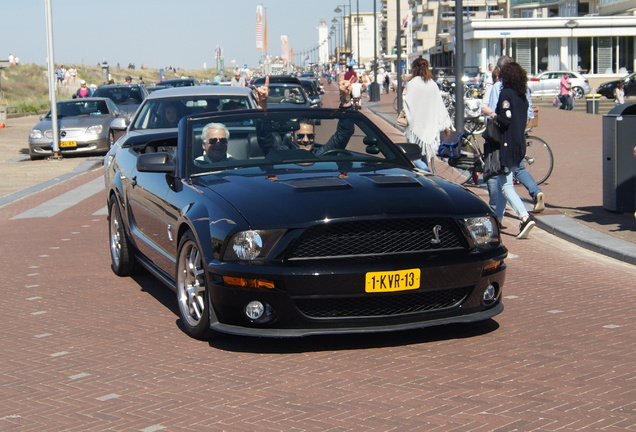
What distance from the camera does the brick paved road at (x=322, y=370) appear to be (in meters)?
4.49

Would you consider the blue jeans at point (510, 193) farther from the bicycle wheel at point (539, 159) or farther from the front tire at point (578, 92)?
the front tire at point (578, 92)

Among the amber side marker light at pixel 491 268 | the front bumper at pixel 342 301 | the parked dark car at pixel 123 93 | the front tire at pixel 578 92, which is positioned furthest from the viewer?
the front tire at pixel 578 92

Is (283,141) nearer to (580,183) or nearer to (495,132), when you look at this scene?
(495,132)

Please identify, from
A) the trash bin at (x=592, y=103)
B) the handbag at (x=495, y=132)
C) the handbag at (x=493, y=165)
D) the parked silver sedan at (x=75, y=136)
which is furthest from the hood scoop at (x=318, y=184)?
the trash bin at (x=592, y=103)

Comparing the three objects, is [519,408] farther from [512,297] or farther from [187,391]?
[512,297]

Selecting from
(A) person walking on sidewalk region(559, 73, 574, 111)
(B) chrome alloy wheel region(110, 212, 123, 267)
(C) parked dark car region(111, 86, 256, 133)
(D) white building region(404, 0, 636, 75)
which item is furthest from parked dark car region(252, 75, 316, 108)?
(D) white building region(404, 0, 636, 75)

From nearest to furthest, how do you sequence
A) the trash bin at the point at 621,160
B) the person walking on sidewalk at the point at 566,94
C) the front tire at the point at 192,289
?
the front tire at the point at 192,289 → the trash bin at the point at 621,160 → the person walking on sidewalk at the point at 566,94

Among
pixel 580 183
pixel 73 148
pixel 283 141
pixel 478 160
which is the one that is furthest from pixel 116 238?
pixel 73 148

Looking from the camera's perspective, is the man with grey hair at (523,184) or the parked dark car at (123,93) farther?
the parked dark car at (123,93)

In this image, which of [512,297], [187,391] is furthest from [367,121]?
[187,391]

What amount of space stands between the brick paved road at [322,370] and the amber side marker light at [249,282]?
46 centimetres

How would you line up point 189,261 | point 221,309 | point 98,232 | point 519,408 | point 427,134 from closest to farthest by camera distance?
point 519,408, point 221,309, point 189,261, point 98,232, point 427,134

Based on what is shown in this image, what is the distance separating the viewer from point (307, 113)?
7.19m

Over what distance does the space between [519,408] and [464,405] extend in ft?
0.85
